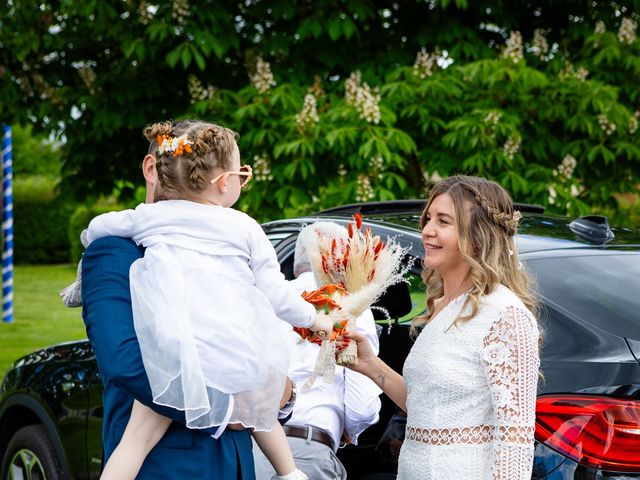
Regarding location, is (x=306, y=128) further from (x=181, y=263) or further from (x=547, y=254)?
(x=181, y=263)

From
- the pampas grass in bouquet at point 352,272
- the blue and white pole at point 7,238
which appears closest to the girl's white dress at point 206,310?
the pampas grass in bouquet at point 352,272

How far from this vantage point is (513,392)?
231 cm

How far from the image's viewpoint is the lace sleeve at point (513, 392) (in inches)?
90.6

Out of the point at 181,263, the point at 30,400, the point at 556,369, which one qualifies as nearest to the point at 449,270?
the point at 556,369

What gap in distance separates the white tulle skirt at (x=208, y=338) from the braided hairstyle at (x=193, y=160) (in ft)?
0.56

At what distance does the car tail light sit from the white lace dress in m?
0.19

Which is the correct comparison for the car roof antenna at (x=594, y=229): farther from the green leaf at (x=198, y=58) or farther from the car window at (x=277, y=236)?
the green leaf at (x=198, y=58)

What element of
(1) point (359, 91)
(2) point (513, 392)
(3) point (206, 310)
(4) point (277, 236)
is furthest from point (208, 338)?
(1) point (359, 91)

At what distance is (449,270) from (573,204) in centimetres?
460

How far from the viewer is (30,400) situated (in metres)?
4.48

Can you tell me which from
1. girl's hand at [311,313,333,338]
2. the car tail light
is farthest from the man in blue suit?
the car tail light

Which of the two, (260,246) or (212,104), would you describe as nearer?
(260,246)

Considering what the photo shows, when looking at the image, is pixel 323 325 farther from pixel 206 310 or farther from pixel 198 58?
pixel 198 58

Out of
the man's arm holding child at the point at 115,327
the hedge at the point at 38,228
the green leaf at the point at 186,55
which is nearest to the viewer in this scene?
the man's arm holding child at the point at 115,327
